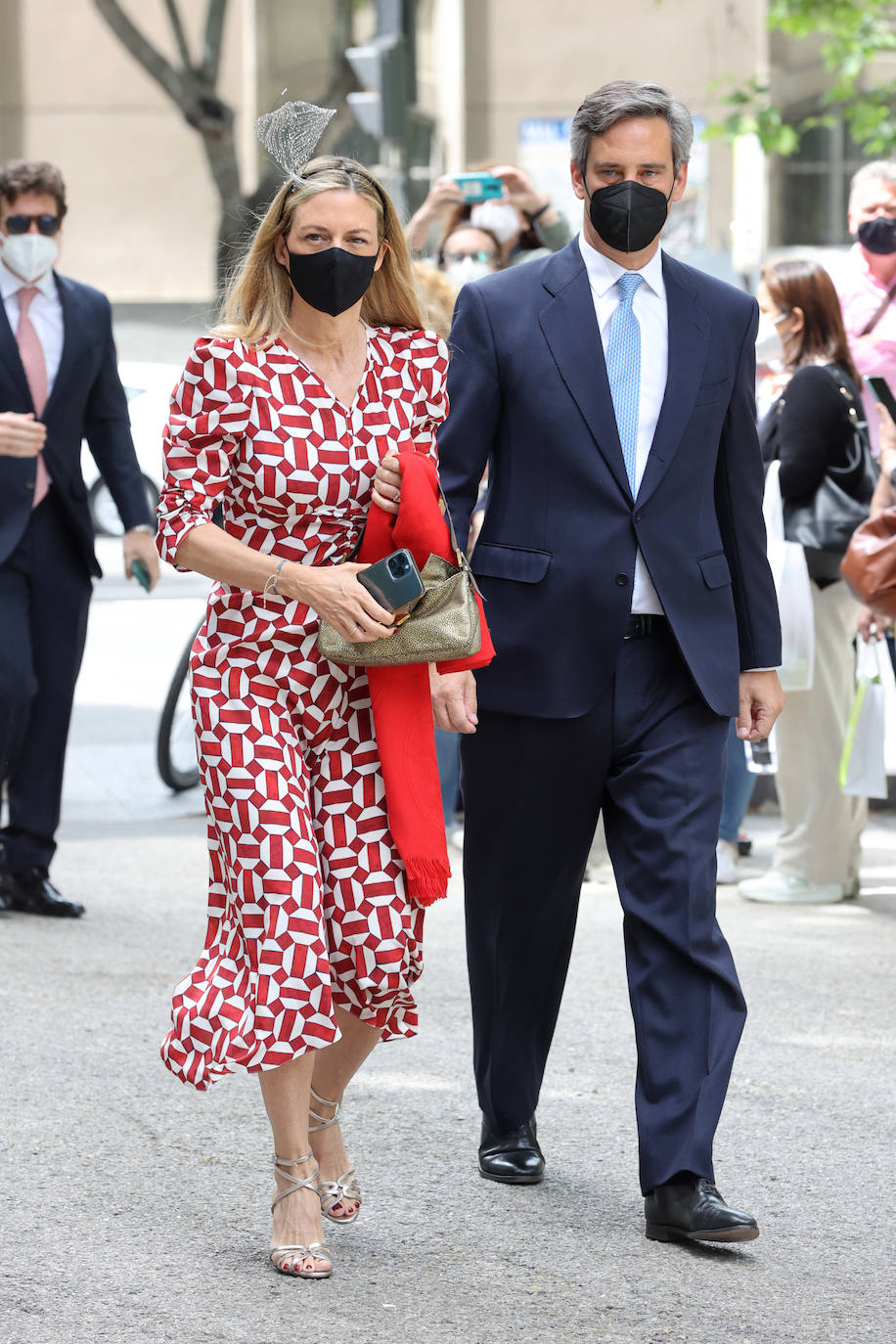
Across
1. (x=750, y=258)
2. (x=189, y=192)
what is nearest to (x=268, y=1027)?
(x=750, y=258)

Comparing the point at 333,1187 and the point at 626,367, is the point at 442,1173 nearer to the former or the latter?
the point at 333,1187

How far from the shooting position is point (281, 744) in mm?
3869

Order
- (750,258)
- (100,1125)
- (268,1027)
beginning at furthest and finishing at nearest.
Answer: (750,258)
(100,1125)
(268,1027)

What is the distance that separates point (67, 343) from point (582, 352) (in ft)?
10.8

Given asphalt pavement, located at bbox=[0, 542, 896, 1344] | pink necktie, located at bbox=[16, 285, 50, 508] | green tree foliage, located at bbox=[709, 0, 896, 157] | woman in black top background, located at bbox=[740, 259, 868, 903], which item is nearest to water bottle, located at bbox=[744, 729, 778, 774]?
woman in black top background, located at bbox=[740, 259, 868, 903]

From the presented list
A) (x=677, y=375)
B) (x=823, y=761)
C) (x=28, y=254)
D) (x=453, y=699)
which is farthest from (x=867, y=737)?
(x=453, y=699)

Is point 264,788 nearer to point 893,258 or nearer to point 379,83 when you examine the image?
point 893,258

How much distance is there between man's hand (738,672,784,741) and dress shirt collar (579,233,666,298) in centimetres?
80

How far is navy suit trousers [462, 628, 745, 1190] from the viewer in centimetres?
408

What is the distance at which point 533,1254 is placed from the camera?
3.99 m

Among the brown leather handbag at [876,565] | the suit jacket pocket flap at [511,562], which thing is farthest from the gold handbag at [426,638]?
the brown leather handbag at [876,565]

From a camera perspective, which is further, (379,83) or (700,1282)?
(379,83)

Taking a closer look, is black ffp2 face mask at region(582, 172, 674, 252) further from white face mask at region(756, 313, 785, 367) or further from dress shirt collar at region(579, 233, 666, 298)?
white face mask at region(756, 313, 785, 367)

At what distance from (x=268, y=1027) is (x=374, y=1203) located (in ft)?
2.29
